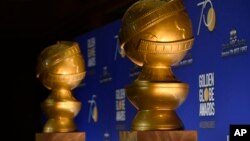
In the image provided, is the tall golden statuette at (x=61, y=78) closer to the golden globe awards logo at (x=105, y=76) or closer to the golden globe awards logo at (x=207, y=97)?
the golden globe awards logo at (x=207, y=97)

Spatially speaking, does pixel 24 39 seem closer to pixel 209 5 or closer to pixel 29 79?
pixel 29 79

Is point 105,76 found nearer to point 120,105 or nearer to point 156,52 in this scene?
point 120,105

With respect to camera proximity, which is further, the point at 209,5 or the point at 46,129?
the point at 209,5

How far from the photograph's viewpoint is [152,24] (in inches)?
65.8

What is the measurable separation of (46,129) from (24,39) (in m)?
3.71

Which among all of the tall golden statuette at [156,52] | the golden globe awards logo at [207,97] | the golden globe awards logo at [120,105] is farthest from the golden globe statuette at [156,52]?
the golden globe awards logo at [120,105]

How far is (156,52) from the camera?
5.60ft

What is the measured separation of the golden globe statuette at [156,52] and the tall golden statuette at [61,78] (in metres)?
0.94

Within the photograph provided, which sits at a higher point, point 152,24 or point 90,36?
point 90,36

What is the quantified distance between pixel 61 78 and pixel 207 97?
81cm

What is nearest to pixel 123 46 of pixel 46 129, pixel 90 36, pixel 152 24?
pixel 152 24

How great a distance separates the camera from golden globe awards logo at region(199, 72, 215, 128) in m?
3.04

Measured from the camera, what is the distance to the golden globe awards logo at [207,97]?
9.99 feet

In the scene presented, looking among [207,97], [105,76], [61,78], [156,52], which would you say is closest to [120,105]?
[105,76]
